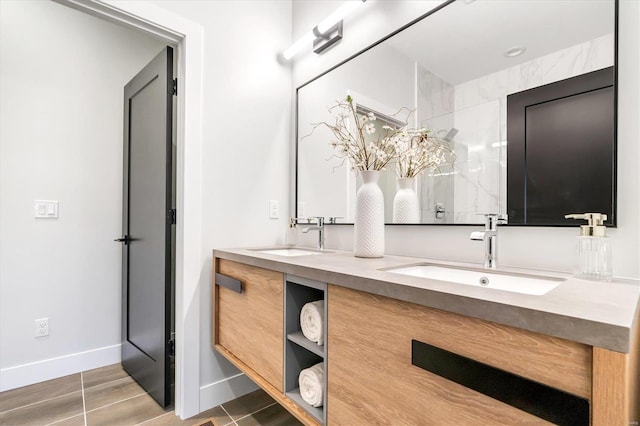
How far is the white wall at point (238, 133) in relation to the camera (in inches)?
69.1

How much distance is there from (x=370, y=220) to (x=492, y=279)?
1.75 ft

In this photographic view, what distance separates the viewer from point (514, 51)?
1148 mm

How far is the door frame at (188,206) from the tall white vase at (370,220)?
2.89ft

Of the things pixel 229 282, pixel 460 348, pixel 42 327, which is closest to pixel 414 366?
pixel 460 348

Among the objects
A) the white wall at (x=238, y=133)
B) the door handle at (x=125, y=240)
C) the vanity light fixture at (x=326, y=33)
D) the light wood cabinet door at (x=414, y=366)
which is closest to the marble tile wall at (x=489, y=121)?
the light wood cabinet door at (x=414, y=366)

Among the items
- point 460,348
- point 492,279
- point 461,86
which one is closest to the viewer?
point 460,348

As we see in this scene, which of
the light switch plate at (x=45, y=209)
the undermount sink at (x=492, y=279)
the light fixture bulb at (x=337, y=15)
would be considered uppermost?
the light fixture bulb at (x=337, y=15)

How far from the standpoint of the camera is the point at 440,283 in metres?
0.77

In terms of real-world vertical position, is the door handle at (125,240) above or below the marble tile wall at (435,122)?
below

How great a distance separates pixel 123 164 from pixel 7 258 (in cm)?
89

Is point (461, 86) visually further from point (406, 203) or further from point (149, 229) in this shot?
point (149, 229)

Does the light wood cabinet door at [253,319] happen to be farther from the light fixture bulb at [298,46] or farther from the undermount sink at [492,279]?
the light fixture bulb at [298,46]

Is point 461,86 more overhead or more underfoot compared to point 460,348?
more overhead

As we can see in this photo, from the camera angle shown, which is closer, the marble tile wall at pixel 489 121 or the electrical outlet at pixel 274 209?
the marble tile wall at pixel 489 121
